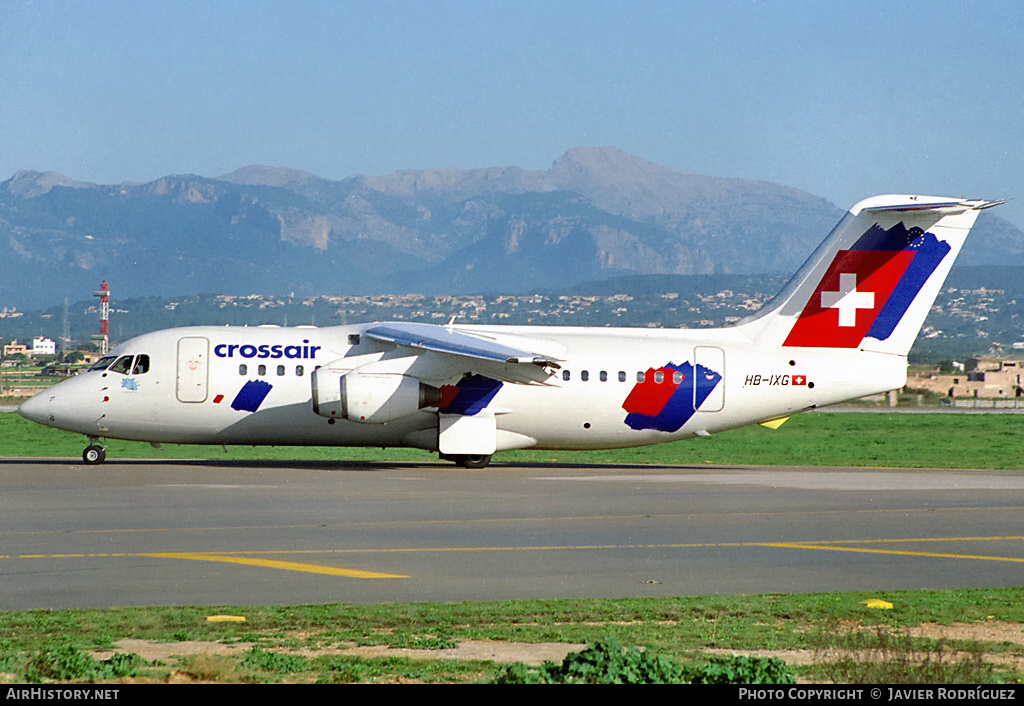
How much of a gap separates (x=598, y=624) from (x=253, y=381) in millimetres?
19668

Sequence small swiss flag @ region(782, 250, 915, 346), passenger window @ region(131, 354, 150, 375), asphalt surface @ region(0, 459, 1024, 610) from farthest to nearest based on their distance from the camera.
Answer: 1. small swiss flag @ region(782, 250, 915, 346)
2. passenger window @ region(131, 354, 150, 375)
3. asphalt surface @ region(0, 459, 1024, 610)

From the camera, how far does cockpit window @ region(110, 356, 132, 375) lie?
3027cm

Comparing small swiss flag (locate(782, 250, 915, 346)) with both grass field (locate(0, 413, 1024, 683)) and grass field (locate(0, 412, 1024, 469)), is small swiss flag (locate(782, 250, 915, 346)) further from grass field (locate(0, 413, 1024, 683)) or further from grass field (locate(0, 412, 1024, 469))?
grass field (locate(0, 413, 1024, 683))

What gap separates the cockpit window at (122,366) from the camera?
99.3ft

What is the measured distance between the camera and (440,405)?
96.7 ft

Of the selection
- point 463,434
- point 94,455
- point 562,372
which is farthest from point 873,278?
point 94,455

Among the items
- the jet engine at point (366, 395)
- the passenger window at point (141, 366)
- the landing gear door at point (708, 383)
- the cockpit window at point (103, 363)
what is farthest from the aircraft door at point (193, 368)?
the landing gear door at point (708, 383)

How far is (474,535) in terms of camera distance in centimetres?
1769

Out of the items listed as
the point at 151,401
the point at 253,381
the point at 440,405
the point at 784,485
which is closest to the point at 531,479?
the point at 440,405

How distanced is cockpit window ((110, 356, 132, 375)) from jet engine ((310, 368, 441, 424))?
480 centimetres

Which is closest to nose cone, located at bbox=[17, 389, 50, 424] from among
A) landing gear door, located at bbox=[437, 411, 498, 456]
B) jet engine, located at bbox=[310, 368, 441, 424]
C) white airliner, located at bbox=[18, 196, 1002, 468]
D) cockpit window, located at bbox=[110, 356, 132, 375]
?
white airliner, located at bbox=[18, 196, 1002, 468]

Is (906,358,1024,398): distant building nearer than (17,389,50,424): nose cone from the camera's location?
No
